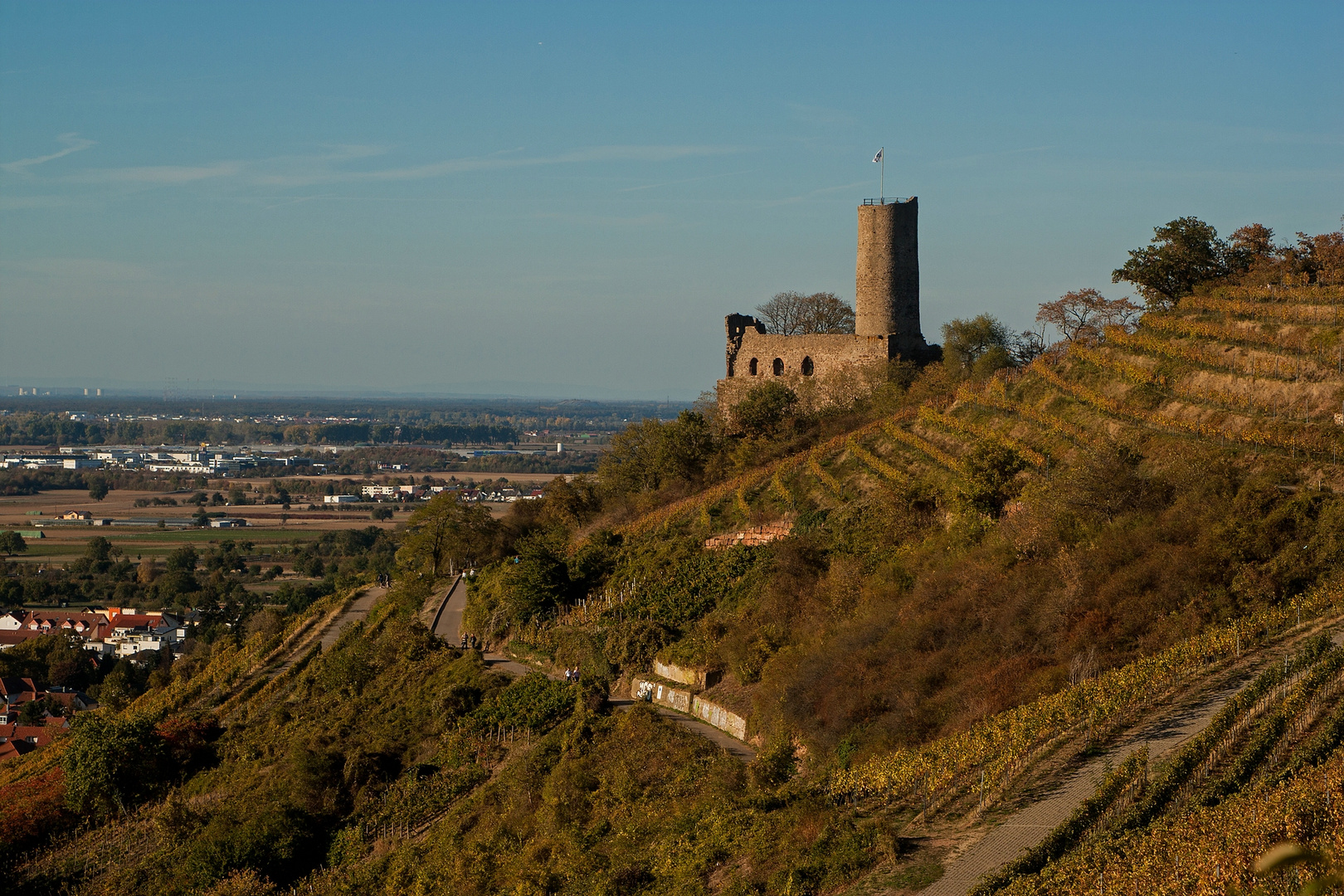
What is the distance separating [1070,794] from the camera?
14695mm

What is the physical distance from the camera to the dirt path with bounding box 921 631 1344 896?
13.5 m

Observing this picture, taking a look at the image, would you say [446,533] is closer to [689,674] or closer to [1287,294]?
[689,674]

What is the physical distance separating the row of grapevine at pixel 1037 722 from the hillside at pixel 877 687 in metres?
0.06

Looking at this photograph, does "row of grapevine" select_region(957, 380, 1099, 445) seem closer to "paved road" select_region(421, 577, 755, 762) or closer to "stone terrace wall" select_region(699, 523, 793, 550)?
"stone terrace wall" select_region(699, 523, 793, 550)

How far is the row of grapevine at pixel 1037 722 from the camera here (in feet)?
52.2

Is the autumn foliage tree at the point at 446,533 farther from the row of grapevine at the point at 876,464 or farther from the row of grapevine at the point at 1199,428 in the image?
the row of grapevine at the point at 1199,428

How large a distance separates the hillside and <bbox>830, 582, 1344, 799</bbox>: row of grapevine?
0.06m

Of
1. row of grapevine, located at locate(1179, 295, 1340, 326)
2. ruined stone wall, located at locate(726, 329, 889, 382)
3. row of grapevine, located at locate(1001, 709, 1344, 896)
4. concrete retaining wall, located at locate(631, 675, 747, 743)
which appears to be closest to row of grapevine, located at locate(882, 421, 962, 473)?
ruined stone wall, located at locate(726, 329, 889, 382)

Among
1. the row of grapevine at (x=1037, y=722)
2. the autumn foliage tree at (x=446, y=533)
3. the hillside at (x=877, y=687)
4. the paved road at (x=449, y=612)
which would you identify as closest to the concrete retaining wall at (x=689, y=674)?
the hillside at (x=877, y=687)

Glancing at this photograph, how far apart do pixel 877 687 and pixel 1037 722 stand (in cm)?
324

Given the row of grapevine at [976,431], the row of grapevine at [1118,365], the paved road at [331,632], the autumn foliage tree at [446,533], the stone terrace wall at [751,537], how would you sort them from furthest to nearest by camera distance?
the autumn foliage tree at [446,533]
the paved road at [331,632]
the stone terrace wall at [751,537]
the row of grapevine at [1118,365]
the row of grapevine at [976,431]

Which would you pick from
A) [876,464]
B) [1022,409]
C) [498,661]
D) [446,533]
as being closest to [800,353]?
[876,464]

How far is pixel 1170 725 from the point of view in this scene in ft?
52.1

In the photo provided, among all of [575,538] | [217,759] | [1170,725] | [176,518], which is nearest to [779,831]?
[1170,725]
